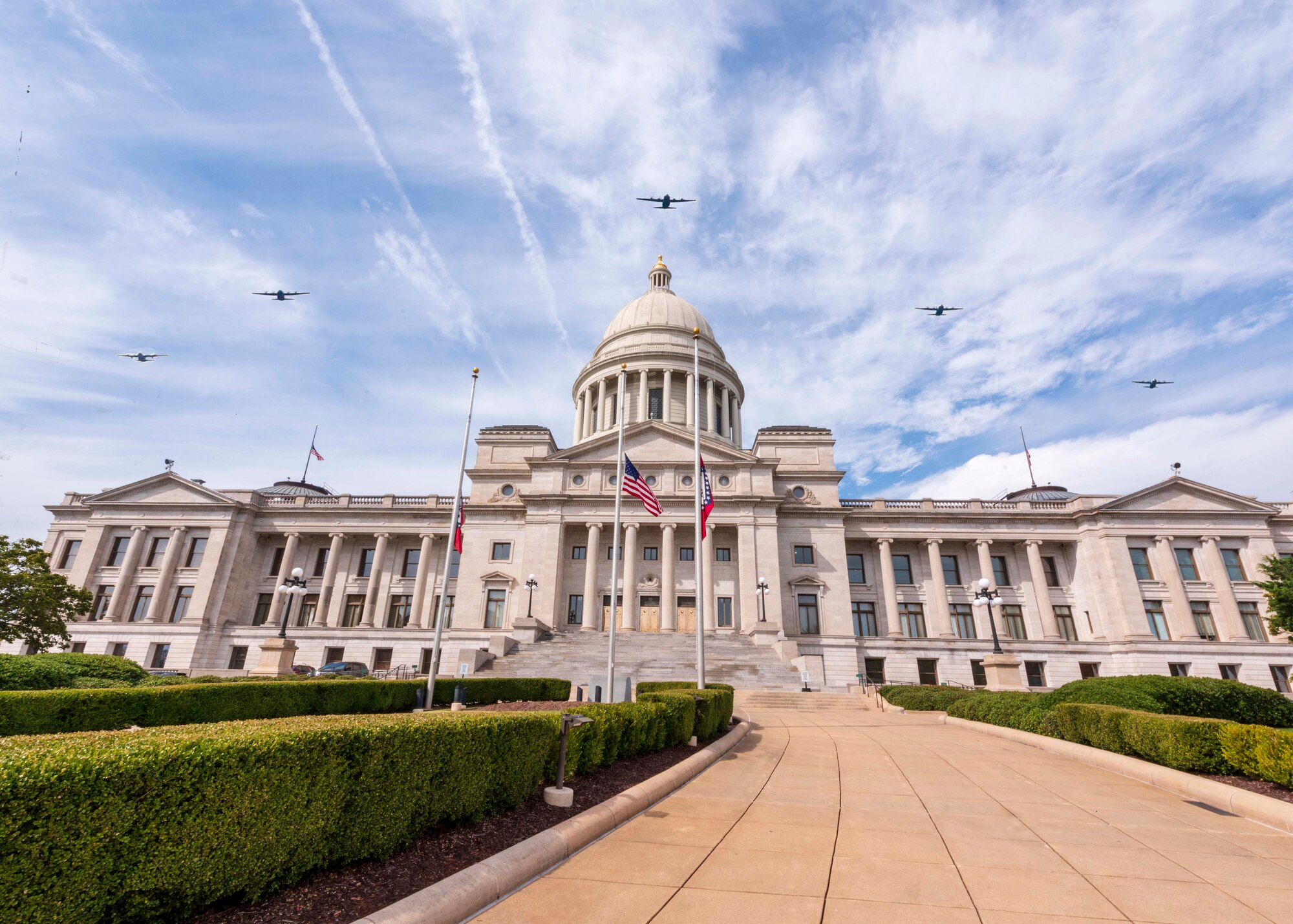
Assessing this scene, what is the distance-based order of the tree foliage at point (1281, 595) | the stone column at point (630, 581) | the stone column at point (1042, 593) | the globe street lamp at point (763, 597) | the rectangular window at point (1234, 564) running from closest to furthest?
the tree foliage at point (1281, 595)
the globe street lamp at point (763, 597)
the stone column at point (630, 581)
the rectangular window at point (1234, 564)
the stone column at point (1042, 593)

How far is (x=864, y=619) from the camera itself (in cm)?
4666

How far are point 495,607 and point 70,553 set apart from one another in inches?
1422

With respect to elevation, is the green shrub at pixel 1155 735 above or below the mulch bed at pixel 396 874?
above

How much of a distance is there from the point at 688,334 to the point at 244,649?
4675 cm

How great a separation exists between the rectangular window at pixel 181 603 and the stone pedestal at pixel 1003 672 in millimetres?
52126

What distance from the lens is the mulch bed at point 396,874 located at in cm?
465

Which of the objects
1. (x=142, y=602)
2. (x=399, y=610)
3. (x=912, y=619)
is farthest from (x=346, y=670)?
(x=912, y=619)

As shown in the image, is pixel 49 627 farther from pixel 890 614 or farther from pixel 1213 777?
pixel 890 614

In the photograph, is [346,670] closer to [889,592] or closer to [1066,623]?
[889,592]

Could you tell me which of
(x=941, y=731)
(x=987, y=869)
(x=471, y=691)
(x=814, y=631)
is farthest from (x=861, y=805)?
(x=814, y=631)

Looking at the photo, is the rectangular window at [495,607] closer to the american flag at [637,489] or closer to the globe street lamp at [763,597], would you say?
the globe street lamp at [763,597]

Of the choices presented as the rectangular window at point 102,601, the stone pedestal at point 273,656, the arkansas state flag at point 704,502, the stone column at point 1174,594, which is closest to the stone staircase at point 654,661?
the stone pedestal at point 273,656

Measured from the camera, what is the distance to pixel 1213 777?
1050cm

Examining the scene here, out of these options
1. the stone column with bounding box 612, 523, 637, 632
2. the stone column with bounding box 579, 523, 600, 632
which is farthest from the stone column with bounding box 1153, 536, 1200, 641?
the stone column with bounding box 579, 523, 600, 632
